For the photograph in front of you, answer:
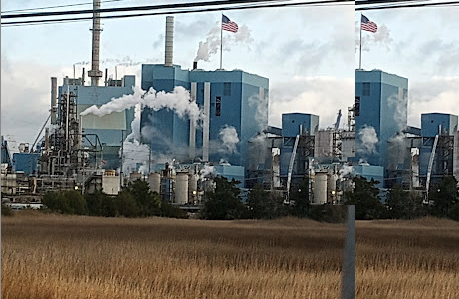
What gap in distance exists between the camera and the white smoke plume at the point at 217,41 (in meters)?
4.34

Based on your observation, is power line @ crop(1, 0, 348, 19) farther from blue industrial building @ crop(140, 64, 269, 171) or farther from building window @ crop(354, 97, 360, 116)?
building window @ crop(354, 97, 360, 116)

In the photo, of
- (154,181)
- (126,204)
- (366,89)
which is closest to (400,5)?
Result: (366,89)

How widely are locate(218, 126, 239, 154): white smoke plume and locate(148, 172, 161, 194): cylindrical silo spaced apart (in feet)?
1.01

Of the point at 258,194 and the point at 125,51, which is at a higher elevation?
the point at 125,51

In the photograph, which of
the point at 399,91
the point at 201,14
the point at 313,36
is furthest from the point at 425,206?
the point at 201,14

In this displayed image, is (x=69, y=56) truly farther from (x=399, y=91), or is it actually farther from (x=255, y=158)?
(x=399, y=91)

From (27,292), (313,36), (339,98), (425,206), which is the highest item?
(313,36)

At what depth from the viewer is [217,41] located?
4.38 m

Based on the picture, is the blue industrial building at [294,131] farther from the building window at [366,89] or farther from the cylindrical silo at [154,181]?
the cylindrical silo at [154,181]

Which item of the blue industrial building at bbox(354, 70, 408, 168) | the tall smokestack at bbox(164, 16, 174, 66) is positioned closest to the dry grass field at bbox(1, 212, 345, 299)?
the blue industrial building at bbox(354, 70, 408, 168)

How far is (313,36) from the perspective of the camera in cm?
427

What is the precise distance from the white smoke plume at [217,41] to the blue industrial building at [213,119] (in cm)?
8

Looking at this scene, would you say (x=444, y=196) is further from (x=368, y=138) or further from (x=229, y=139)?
(x=229, y=139)

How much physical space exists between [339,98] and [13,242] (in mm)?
1603
